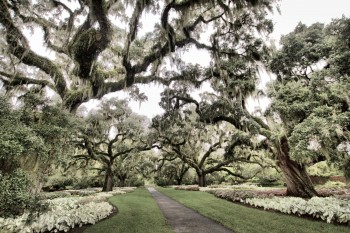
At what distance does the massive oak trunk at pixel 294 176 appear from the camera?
1257 centimetres

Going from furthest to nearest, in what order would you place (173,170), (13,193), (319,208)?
(173,170), (319,208), (13,193)

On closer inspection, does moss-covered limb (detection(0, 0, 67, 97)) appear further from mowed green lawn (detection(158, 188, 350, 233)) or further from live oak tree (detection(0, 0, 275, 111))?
mowed green lawn (detection(158, 188, 350, 233))

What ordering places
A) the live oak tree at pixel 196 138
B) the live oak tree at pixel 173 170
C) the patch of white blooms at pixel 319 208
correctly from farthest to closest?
the live oak tree at pixel 173 170 → the live oak tree at pixel 196 138 → the patch of white blooms at pixel 319 208

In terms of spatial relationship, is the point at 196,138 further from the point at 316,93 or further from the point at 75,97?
the point at 316,93

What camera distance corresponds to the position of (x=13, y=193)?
4.96 meters

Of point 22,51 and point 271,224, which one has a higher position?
point 22,51

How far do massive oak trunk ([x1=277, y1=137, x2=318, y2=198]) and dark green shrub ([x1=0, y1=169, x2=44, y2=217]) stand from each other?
12127 mm

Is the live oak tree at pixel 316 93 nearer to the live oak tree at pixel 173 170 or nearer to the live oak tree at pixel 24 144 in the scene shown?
the live oak tree at pixel 24 144

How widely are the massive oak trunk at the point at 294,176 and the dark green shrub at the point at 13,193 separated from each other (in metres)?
12.1

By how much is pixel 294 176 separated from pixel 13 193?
13233 millimetres

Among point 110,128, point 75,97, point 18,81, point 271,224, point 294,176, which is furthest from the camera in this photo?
point 110,128

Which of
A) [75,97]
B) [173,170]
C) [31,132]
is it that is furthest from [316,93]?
[173,170]

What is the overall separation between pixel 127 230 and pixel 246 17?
32.8 ft

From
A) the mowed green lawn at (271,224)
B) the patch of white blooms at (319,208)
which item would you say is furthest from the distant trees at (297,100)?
the mowed green lawn at (271,224)
